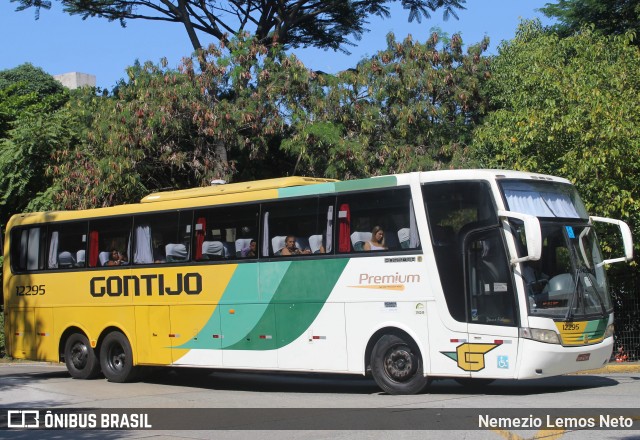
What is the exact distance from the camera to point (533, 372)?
487 inches

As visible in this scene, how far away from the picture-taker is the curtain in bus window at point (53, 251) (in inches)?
747

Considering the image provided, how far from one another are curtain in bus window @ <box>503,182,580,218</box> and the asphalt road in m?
2.72

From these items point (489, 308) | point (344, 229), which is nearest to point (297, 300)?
point (344, 229)

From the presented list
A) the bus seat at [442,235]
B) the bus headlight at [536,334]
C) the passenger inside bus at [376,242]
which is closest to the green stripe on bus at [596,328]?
the bus headlight at [536,334]

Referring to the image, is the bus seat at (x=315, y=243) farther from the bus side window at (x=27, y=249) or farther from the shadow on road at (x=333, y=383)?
the bus side window at (x=27, y=249)

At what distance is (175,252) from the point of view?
16.7m

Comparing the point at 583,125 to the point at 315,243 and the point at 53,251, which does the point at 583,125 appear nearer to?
the point at 315,243

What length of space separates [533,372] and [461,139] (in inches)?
557

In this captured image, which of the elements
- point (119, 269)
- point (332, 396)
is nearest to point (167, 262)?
point (119, 269)

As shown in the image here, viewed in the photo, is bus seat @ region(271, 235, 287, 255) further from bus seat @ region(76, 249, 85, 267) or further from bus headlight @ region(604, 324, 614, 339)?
bus headlight @ region(604, 324, 614, 339)

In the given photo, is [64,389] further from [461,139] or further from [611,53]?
[611,53]

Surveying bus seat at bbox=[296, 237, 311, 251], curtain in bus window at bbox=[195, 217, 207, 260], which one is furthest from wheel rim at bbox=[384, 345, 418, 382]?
curtain in bus window at bbox=[195, 217, 207, 260]

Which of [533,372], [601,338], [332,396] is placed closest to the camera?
[533,372]

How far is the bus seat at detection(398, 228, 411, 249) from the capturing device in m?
13.5
